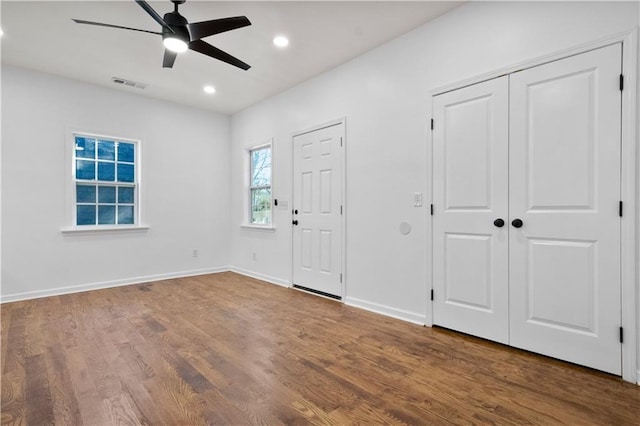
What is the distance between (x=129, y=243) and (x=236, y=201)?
183 cm

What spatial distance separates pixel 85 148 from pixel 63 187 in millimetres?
649

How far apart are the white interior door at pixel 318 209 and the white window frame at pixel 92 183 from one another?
253 centimetres

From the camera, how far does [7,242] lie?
395 centimetres

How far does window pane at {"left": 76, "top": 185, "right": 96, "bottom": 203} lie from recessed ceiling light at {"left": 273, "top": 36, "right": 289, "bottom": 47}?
3437 millimetres

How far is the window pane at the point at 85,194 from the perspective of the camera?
455 centimetres

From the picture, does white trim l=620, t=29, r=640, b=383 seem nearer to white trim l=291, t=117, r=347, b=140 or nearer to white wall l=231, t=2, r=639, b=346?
white wall l=231, t=2, r=639, b=346

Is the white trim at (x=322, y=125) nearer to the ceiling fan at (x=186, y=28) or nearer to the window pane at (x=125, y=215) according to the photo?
the ceiling fan at (x=186, y=28)

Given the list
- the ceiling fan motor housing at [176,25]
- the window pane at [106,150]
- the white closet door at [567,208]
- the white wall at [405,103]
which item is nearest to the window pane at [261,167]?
the white wall at [405,103]

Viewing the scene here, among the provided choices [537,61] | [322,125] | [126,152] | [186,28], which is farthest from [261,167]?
[537,61]

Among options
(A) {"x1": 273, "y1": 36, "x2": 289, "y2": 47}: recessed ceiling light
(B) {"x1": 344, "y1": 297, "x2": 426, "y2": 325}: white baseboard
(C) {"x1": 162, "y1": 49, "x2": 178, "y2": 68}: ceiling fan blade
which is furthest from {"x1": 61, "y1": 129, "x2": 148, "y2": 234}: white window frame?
(B) {"x1": 344, "y1": 297, "x2": 426, "y2": 325}: white baseboard

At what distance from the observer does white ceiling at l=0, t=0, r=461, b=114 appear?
2.84 m

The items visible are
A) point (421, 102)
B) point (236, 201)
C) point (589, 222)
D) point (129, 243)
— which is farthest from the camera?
point (236, 201)

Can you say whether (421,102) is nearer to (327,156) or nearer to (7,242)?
(327,156)

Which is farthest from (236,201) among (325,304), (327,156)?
(325,304)
